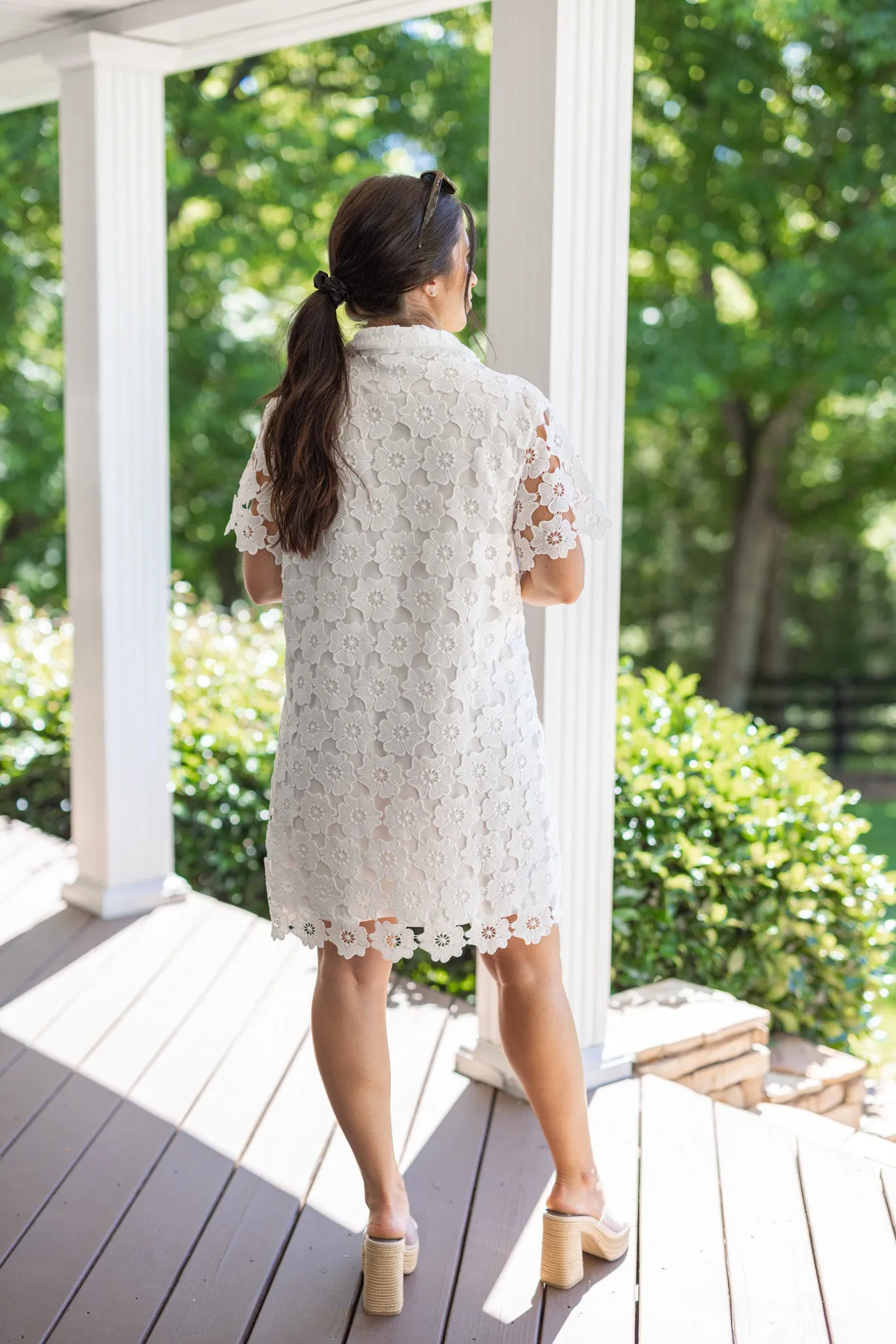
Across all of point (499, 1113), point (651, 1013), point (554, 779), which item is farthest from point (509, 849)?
point (651, 1013)

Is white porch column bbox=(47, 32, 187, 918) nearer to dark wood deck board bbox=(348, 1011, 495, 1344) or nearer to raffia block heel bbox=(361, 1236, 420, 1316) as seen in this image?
dark wood deck board bbox=(348, 1011, 495, 1344)

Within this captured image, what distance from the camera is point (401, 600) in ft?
6.39

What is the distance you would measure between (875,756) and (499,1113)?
11.4 meters

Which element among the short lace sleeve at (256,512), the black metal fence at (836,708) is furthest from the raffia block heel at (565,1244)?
the black metal fence at (836,708)

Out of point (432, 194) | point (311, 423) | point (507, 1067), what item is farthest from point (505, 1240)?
point (432, 194)

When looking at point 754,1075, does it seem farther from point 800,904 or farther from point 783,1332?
point 783,1332

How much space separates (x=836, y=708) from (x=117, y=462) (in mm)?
10866

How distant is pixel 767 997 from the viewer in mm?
3734

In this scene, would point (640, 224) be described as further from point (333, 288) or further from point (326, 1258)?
point (326, 1258)

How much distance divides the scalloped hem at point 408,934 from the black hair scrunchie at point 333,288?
0.90 m

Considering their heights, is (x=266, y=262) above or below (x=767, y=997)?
above

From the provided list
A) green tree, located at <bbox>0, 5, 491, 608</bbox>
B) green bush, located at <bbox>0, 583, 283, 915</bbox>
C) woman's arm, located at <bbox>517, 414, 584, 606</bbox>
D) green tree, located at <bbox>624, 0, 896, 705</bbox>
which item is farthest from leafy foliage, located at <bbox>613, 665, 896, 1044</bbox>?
green tree, located at <bbox>0, 5, 491, 608</bbox>

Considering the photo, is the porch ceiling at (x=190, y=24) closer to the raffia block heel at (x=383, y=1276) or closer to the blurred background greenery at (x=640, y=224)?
the raffia block heel at (x=383, y=1276)

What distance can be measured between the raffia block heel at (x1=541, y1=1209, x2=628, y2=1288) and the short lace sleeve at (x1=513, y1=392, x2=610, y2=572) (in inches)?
42.0
